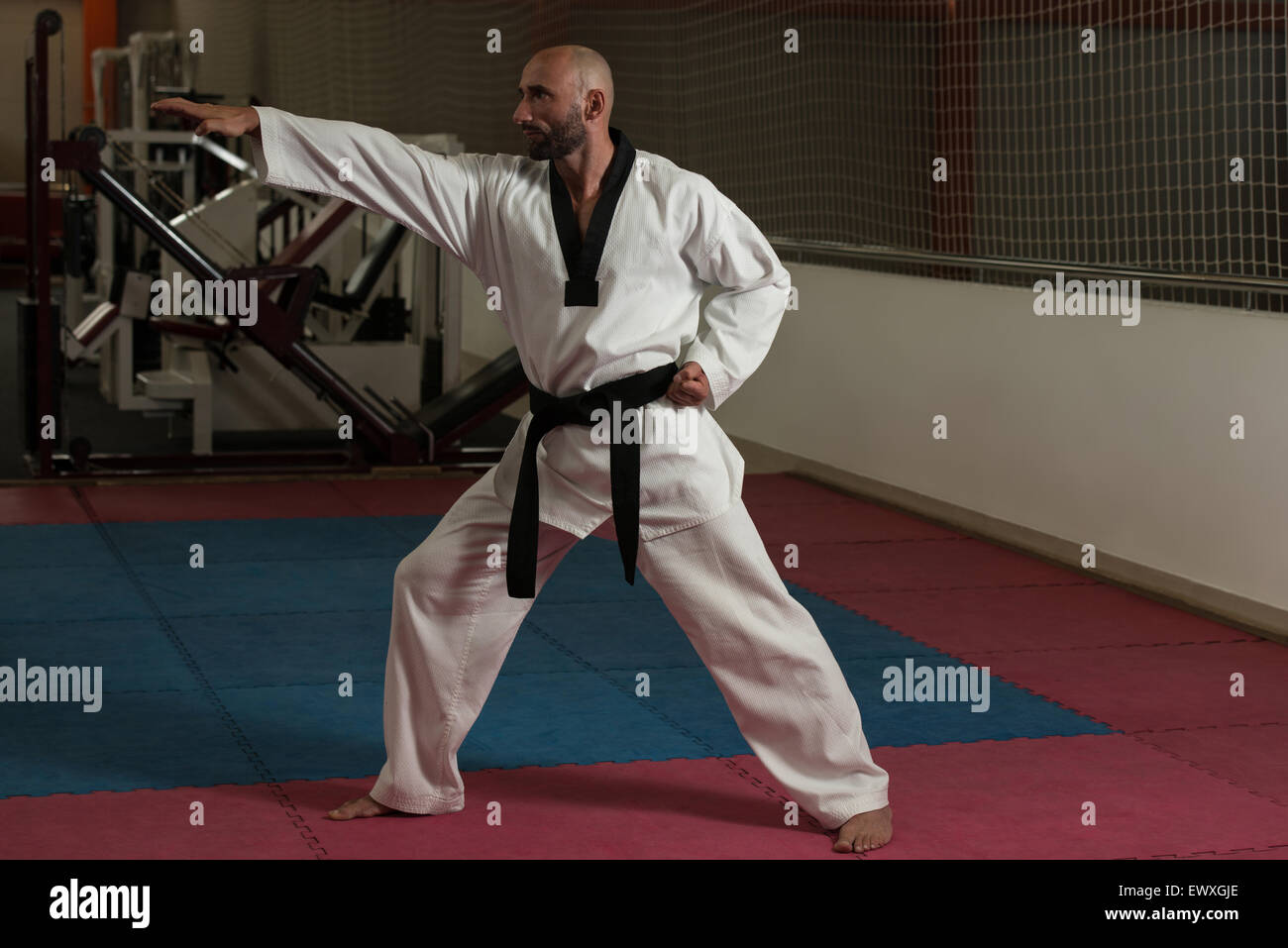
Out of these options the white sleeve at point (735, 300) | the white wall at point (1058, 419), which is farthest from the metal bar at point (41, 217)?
the white sleeve at point (735, 300)

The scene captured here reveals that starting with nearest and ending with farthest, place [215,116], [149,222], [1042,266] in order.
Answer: [215,116], [1042,266], [149,222]

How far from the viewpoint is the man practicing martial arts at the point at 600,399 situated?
315 centimetres

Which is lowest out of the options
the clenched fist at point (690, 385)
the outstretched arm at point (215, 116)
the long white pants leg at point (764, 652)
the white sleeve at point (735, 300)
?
the long white pants leg at point (764, 652)

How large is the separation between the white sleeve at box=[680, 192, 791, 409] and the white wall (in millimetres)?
2810

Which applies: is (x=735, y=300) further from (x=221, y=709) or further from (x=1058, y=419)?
(x=1058, y=419)

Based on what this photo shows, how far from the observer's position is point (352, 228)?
1088 centimetres

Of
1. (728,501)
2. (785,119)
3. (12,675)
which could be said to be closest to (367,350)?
(785,119)

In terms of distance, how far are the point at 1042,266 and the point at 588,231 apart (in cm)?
376

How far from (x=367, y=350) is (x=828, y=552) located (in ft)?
11.4

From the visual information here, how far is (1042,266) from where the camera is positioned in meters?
6.45

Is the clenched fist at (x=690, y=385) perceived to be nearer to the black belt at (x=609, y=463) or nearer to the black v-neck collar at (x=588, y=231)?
the black belt at (x=609, y=463)

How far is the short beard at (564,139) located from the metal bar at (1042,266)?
10.2 ft

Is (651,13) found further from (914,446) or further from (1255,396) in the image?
(1255,396)

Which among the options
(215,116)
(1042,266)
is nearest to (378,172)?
(215,116)
